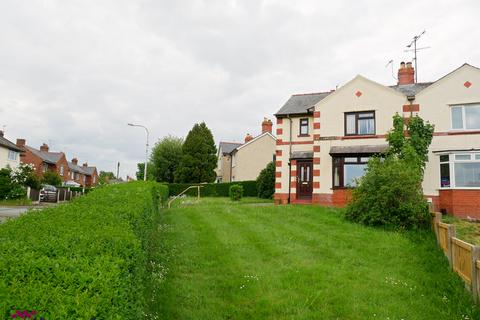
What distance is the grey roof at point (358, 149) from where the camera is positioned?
20.3m

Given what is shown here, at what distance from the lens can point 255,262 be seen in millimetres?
8875

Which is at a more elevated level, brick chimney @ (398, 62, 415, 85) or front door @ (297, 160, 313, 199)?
brick chimney @ (398, 62, 415, 85)

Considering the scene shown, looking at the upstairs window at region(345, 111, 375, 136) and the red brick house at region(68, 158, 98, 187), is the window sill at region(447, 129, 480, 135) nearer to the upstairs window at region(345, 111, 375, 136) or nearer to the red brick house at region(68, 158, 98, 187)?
the upstairs window at region(345, 111, 375, 136)

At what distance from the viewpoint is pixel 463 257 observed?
753 centimetres

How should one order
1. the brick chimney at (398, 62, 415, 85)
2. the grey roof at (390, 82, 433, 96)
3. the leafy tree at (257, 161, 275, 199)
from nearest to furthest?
1. the grey roof at (390, 82, 433, 96)
2. the brick chimney at (398, 62, 415, 85)
3. the leafy tree at (257, 161, 275, 199)

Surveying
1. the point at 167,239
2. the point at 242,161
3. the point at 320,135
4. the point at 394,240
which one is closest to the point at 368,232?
the point at 394,240

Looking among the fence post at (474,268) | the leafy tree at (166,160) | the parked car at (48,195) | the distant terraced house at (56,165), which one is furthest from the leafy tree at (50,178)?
the fence post at (474,268)

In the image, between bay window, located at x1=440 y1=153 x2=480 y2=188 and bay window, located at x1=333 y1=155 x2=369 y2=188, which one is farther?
bay window, located at x1=333 y1=155 x2=369 y2=188

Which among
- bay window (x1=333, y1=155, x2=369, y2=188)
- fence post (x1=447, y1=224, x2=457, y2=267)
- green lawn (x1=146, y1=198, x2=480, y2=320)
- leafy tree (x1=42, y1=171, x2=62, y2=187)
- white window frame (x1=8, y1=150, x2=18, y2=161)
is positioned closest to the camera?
green lawn (x1=146, y1=198, x2=480, y2=320)

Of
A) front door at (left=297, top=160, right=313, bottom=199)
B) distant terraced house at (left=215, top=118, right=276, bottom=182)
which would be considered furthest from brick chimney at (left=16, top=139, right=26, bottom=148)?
front door at (left=297, top=160, right=313, bottom=199)

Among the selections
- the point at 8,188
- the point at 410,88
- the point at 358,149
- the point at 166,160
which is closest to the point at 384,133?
the point at 358,149

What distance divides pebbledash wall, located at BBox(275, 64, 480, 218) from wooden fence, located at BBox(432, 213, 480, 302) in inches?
341

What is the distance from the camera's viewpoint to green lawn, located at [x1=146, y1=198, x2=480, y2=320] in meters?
6.21

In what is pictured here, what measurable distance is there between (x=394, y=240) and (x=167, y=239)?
23.1 feet
